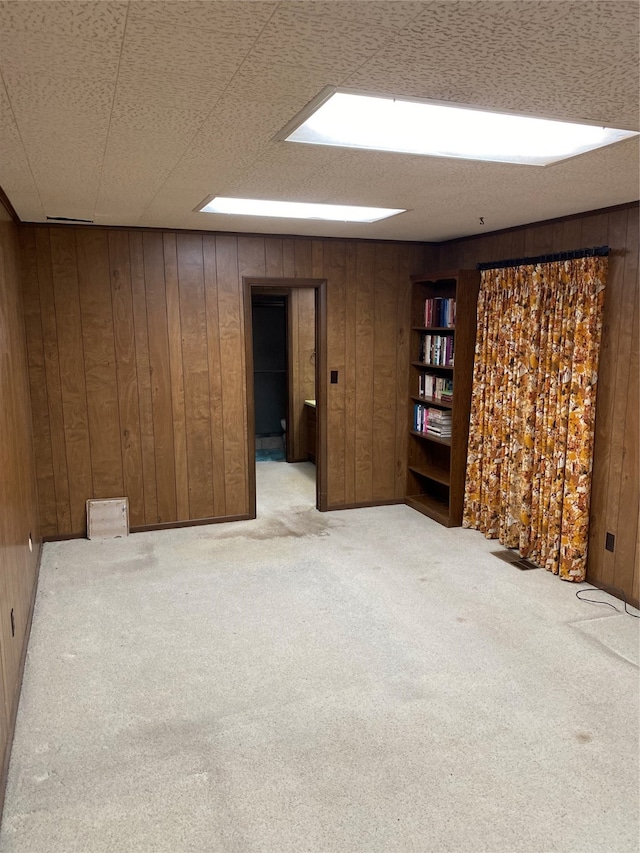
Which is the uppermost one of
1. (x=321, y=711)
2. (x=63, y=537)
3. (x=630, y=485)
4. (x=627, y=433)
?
(x=627, y=433)

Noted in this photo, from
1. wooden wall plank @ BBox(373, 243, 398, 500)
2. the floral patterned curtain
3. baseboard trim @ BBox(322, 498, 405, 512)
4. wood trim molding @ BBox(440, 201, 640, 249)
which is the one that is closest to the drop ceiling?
wood trim molding @ BBox(440, 201, 640, 249)

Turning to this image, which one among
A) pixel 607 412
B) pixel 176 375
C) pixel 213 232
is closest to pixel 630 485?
pixel 607 412

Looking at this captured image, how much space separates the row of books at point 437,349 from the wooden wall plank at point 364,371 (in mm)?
457

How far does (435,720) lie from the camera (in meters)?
2.52

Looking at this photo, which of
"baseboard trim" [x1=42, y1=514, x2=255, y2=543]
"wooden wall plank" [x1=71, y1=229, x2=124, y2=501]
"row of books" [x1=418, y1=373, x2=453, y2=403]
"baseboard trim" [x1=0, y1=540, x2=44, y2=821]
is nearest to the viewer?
"baseboard trim" [x1=0, y1=540, x2=44, y2=821]

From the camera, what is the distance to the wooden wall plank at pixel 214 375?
4660mm

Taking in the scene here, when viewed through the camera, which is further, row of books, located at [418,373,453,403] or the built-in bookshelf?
row of books, located at [418,373,453,403]

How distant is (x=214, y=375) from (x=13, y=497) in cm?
211

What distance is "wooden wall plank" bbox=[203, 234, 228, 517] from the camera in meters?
4.66

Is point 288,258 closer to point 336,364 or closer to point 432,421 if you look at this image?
point 336,364

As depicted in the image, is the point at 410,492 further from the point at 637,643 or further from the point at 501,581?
the point at 637,643

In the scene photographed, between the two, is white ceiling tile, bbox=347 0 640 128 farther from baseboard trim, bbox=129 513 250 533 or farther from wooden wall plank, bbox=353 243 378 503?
baseboard trim, bbox=129 513 250 533

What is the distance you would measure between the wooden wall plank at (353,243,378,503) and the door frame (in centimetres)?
30

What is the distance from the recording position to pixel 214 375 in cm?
481
